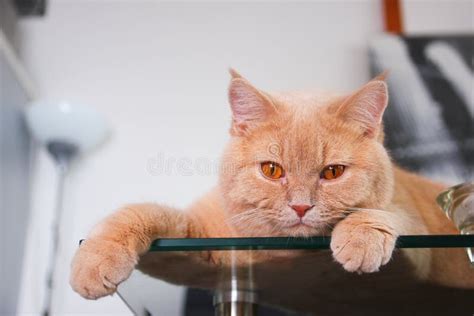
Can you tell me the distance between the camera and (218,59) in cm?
175

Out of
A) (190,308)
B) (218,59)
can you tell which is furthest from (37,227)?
(218,59)

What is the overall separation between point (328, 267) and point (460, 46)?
1.26 metres

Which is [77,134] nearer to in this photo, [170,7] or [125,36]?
[125,36]

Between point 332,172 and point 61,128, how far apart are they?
992 mm

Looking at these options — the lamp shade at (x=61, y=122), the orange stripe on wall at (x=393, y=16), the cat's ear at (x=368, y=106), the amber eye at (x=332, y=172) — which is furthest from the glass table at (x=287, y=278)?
the orange stripe on wall at (x=393, y=16)

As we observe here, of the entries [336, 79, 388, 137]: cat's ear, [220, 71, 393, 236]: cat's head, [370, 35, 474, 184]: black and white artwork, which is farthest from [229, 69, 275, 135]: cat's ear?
[370, 35, 474, 184]: black and white artwork

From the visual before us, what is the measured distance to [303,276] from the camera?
0.82 meters

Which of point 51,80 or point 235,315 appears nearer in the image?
point 235,315

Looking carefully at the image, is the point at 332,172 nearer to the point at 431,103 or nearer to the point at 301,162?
the point at 301,162

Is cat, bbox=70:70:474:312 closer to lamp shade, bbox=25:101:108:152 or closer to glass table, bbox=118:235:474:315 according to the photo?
glass table, bbox=118:235:474:315

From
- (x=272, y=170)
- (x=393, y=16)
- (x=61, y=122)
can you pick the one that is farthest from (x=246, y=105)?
(x=393, y=16)

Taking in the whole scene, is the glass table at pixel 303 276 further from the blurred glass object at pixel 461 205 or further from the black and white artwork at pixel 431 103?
the black and white artwork at pixel 431 103

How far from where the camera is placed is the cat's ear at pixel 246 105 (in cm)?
91

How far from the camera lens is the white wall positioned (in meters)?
1.58
